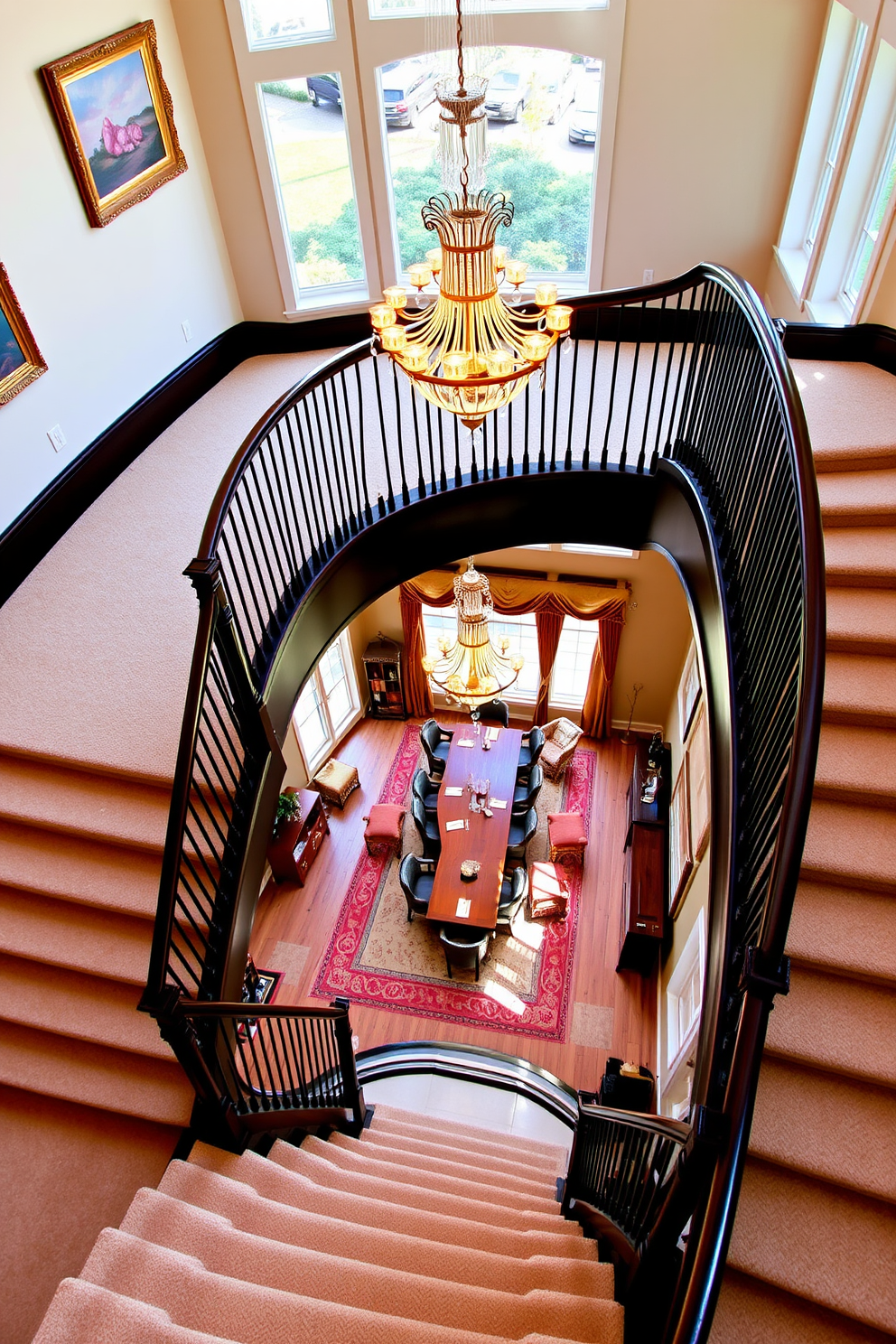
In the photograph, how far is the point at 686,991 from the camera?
5.54m

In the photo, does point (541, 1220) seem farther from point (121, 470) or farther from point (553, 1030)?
point (121, 470)

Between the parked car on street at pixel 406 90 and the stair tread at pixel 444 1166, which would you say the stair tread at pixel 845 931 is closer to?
the stair tread at pixel 444 1166

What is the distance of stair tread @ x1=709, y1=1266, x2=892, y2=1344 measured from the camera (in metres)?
2.20

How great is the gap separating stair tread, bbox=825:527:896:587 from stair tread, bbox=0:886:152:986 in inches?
136

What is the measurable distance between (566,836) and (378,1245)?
501cm

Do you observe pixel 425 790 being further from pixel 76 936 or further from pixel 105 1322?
pixel 105 1322

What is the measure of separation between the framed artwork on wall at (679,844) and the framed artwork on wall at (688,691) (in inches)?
17.7

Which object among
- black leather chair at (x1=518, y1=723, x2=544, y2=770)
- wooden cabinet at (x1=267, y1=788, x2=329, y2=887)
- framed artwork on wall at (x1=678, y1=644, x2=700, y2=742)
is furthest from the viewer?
black leather chair at (x1=518, y1=723, x2=544, y2=770)

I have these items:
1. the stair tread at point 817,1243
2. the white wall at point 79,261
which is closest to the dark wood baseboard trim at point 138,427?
the white wall at point 79,261

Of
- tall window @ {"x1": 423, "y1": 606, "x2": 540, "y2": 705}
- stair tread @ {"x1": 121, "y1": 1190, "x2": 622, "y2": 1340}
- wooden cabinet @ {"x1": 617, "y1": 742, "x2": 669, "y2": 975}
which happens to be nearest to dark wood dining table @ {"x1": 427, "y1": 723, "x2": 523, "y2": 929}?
tall window @ {"x1": 423, "y1": 606, "x2": 540, "y2": 705}

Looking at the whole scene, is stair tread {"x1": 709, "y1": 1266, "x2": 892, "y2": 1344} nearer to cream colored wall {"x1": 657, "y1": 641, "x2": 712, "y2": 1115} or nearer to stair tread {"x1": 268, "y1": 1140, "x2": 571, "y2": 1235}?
stair tread {"x1": 268, "y1": 1140, "x2": 571, "y2": 1235}

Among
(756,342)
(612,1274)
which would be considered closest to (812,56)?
(756,342)

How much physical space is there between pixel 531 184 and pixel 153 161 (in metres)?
2.79

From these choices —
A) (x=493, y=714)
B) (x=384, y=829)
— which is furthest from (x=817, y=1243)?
(x=493, y=714)
